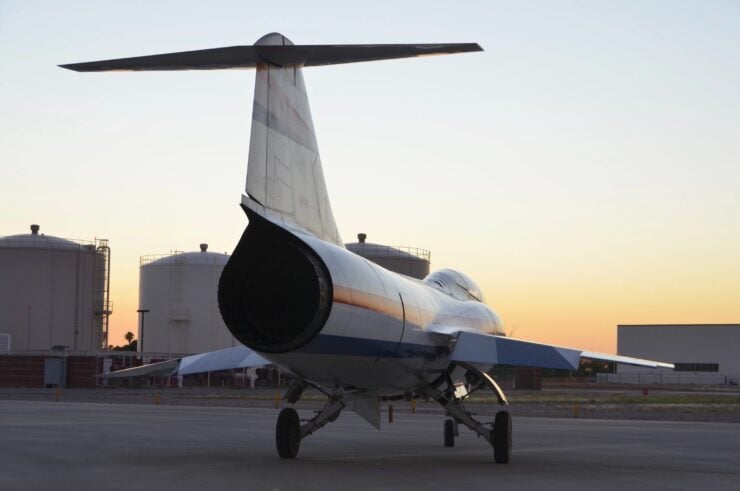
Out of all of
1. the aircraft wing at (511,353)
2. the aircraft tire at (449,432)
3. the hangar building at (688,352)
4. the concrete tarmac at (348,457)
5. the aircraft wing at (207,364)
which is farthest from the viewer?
the hangar building at (688,352)

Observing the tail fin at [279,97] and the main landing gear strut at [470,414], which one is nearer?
the tail fin at [279,97]

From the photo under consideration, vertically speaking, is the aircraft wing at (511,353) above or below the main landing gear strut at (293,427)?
above

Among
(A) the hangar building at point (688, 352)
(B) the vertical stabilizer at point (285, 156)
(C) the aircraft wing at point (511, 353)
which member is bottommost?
(A) the hangar building at point (688, 352)

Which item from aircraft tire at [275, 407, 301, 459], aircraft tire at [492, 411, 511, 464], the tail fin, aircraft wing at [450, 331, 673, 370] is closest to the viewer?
the tail fin

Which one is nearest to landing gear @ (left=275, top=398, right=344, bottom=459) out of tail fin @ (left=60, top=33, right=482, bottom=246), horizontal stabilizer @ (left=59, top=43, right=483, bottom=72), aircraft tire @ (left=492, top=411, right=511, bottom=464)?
aircraft tire @ (left=492, top=411, right=511, bottom=464)

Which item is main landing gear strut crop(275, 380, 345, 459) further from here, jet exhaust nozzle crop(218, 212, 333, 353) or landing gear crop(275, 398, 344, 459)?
jet exhaust nozzle crop(218, 212, 333, 353)

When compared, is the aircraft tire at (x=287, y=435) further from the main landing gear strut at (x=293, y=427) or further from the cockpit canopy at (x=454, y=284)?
the cockpit canopy at (x=454, y=284)

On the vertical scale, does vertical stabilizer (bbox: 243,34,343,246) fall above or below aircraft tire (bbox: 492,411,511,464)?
above

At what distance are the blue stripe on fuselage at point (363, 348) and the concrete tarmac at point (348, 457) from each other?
1.70m

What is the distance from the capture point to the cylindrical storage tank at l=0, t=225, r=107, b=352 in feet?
228

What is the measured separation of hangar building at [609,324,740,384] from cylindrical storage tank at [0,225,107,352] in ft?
166

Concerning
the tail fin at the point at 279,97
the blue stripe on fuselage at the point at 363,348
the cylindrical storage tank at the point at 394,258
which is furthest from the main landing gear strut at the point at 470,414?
the cylindrical storage tank at the point at 394,258

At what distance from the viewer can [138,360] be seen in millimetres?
68500

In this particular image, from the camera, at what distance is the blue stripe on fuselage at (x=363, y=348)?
1434 cm
